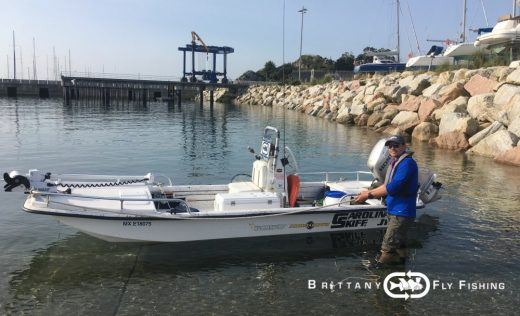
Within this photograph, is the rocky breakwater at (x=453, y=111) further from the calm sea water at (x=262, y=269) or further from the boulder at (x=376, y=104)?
the calm sea water at (x=262, y=269)

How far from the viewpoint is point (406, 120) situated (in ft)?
98.5

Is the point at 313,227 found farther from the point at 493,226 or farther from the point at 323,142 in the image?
the point at 323,142

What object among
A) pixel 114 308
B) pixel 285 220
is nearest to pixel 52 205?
pixel 114 308

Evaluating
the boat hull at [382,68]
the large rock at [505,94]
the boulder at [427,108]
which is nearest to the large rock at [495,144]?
the large rock at [505,94]

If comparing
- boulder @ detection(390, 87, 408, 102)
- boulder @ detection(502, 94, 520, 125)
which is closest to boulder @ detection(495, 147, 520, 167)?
boulder @ detection(502, 94, 520, 125)

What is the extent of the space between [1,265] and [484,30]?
53.6m

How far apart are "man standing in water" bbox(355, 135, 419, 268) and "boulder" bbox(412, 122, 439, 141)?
20048 millimetres

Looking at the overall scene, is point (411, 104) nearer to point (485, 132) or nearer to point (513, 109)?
point (485, 132)

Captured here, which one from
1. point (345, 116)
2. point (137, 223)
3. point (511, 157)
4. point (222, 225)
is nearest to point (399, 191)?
point (222, 225)

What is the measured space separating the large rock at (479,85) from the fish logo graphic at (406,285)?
21.3 metres

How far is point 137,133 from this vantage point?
3294cm

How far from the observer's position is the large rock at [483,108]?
23.8 meters

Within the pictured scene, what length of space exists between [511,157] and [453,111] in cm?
737

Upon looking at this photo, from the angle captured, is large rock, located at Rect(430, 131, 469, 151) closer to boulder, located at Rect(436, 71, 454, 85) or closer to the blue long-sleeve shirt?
boulder, located at Rect(436, 71, 454, 85)
